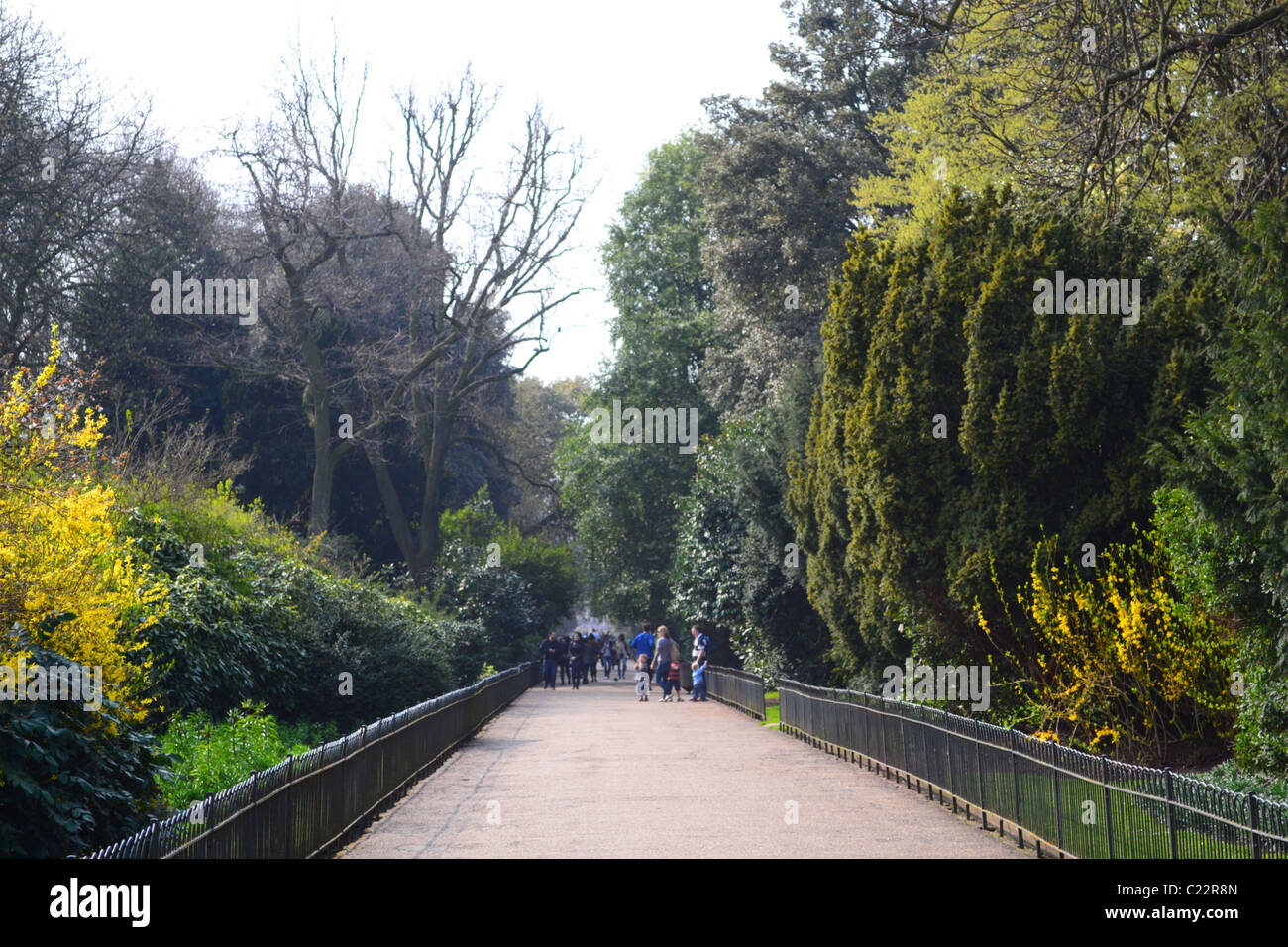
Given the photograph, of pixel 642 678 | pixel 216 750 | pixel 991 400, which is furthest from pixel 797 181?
pixel 216 750

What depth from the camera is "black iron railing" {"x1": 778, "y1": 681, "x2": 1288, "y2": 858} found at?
7.88m

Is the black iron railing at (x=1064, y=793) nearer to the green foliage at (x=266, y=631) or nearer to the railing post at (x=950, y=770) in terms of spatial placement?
the railing post at (x=950, y=770)

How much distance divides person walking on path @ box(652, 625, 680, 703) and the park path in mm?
13183

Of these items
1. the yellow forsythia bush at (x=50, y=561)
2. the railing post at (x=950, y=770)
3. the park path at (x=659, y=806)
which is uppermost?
the yellow forsythia bush at (x=50, y=561)

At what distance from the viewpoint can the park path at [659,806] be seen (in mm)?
11344

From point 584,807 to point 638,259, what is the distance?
42196 mm

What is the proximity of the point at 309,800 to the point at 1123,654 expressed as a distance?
Answer: 26.3 ft

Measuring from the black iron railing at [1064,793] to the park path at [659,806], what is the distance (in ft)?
1.11

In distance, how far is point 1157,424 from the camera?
14.6 meters

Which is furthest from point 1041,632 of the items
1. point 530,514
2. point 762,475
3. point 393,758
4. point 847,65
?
point 530,514

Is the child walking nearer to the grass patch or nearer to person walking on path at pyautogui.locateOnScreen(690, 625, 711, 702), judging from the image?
person walking on path at pyautogui.locateOnScreen(690, 625, 711, 702)

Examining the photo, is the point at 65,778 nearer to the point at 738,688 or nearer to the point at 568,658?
the point at 738,688

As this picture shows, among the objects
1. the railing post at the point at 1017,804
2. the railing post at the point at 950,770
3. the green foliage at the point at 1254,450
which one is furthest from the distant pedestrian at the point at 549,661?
the railing post at the point at 1017,804

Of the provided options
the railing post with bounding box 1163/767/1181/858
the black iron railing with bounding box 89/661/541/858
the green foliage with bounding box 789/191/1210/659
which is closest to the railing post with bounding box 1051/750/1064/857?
the railing post with bounding box 1163/767/1181/858
